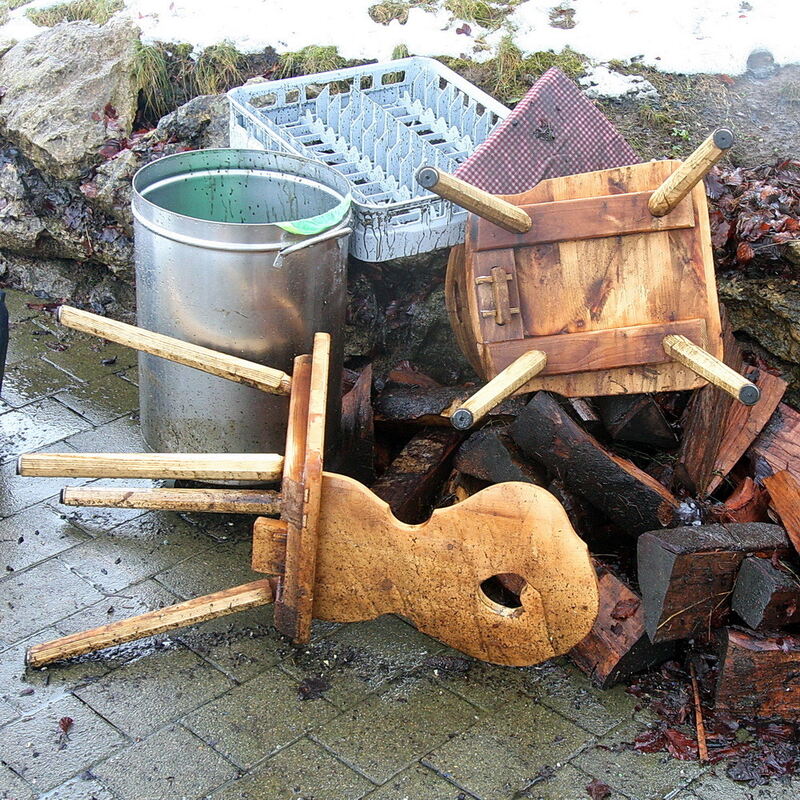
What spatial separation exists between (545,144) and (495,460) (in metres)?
1.40

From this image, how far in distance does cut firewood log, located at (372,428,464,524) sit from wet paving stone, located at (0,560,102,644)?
1.23 metres

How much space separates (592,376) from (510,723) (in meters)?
1.35

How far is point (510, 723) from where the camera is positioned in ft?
10.5

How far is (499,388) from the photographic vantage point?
11.0 ft

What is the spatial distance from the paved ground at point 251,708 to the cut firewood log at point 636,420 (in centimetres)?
98

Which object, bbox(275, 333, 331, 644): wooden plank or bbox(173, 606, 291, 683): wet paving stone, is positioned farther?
bbox(173, 606, 291, 683): wet paving stone

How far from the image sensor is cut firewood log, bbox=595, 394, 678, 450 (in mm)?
3707

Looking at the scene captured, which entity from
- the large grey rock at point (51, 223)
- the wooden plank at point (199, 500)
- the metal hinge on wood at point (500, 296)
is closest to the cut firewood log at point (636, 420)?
the metal hinge on wood at point (500, 296)

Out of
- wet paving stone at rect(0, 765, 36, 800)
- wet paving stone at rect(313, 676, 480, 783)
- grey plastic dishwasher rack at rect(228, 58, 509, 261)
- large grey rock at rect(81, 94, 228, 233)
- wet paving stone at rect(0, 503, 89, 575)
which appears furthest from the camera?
large grey rock at rect(81, 94, 228, 233)

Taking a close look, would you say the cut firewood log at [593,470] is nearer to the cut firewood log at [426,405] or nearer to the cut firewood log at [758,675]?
the cut firewood log at [426,405]

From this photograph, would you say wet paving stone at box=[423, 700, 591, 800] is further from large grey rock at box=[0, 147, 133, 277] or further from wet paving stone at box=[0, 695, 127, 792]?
large grey rock at box=[0, 147, 133, 277]

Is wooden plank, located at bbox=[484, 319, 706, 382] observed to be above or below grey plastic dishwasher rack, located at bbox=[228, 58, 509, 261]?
below

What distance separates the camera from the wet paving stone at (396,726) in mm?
3043

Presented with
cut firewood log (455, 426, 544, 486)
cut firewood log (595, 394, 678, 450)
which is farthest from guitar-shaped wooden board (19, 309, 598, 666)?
cut firewood log (595, 394, 678, 450)
